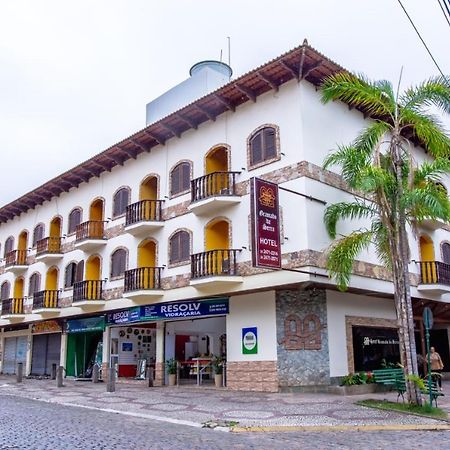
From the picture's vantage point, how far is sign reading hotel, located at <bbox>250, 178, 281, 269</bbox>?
15.0 metres

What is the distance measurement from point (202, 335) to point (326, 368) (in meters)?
8.60

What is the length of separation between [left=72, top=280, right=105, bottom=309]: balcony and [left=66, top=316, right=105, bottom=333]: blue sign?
4.23 feet

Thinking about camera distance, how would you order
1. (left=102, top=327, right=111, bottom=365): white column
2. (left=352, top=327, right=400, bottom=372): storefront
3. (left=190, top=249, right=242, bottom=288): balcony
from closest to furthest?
(left=190, top=249, right=242, bottom=288): balcony < (left=352, top=327, right=400, bottom=372): storefront < (left=102, top=327, right=111, bottom=365): white column

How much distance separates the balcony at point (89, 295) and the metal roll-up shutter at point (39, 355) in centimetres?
720

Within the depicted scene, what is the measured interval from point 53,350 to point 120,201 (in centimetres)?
Answer: 1040

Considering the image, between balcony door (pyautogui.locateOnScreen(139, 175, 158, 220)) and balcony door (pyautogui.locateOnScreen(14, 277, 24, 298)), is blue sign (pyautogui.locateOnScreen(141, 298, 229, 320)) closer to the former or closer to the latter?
balcony door (pyautogui.locateOnScreen(139, 175, 158, 220))

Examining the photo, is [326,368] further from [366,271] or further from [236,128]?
[236,128]

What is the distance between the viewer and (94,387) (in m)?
21.0

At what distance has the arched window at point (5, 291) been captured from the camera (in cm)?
3253

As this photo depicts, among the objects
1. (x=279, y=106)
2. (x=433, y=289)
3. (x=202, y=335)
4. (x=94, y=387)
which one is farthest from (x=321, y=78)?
(x=94, y=387)

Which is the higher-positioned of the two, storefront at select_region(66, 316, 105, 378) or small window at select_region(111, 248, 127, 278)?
small window at select_region(111, 248, 127, 278)

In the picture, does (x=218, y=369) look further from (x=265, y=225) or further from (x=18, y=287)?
(x=18, y=287)

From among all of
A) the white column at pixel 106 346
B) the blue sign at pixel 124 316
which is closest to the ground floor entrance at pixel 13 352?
the white column at pixel 106 346

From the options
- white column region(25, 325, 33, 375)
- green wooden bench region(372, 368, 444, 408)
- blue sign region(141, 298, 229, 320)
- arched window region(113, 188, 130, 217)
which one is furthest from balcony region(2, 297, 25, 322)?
green wooden bench region(372, 368, 444, 408)
